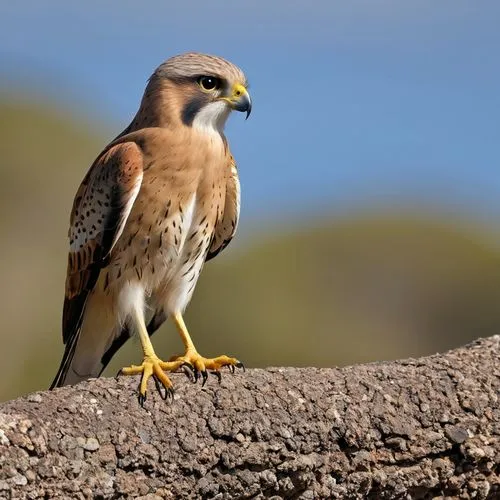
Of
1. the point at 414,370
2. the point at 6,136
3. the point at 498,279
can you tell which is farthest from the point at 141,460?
the point at 6,136

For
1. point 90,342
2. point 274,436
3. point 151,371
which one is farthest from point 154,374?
point 90,342

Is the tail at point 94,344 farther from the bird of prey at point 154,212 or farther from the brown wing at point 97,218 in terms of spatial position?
the brown wing at point 97,218

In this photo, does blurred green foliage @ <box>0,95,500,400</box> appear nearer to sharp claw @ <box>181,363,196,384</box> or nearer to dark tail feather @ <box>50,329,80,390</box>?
dark tail feather @ <box>50,329,80,390</box>

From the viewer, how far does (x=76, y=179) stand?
31.9 m

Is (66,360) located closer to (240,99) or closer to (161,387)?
(161,387)

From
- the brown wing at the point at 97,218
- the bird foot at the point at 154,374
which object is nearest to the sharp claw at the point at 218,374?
the bird foot at the point at 154,374

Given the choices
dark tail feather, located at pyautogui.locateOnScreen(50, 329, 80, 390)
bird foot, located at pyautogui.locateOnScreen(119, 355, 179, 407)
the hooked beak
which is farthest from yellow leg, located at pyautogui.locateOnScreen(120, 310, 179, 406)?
the hooked beak

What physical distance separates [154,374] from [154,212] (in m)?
1.17

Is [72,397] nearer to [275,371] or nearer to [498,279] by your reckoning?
[275,371]

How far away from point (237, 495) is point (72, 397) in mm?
858

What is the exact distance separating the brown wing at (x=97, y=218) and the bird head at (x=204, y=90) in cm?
38

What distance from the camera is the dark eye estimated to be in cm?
782

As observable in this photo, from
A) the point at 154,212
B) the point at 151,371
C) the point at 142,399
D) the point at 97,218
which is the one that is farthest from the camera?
the point at 97,218

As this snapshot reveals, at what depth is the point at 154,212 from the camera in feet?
24.7
